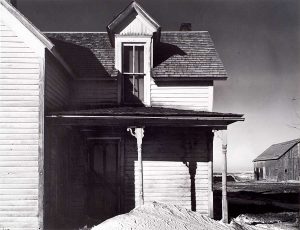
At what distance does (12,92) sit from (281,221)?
10.4 metres

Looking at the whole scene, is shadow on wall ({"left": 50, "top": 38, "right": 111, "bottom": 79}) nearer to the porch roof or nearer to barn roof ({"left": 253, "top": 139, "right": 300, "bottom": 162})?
the porch roof

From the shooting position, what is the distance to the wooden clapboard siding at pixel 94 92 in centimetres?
1442

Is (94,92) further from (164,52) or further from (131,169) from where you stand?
(164,52)

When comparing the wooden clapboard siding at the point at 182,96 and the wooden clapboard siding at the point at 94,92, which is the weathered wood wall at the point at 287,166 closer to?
the wooden clapboard siding at the point at 182,96

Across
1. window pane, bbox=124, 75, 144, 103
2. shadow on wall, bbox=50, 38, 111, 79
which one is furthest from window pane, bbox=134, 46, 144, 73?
shadow on wall, bbox=50, 38, 111, 79

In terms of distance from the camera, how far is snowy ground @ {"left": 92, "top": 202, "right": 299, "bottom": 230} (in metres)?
9.60

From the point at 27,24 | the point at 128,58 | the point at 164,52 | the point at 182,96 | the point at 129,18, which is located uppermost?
the point at 129,18

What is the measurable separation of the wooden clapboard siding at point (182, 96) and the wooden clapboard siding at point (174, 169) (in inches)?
40.4

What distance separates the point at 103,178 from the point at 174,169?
9.04ft

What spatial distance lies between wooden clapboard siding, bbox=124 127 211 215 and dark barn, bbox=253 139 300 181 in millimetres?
37446

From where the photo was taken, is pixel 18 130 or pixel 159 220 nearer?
pixel 159 220

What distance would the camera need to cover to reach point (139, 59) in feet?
49.0

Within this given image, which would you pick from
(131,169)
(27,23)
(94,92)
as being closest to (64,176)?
(131,169)

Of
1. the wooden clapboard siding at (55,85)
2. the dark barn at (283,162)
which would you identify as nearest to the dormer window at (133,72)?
the wooden clapboard siding at (55,85)
